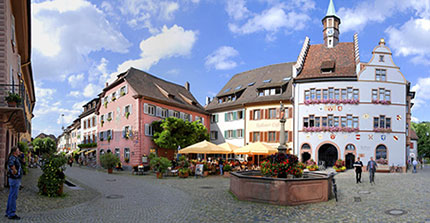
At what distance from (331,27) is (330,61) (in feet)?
22.2

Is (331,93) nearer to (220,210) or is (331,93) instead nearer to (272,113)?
(272,113)

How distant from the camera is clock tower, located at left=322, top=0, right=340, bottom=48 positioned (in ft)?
134

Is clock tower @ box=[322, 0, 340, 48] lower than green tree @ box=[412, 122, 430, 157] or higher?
higher

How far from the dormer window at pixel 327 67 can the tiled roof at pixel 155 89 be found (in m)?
15.9

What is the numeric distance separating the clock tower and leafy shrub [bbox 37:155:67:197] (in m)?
35.1

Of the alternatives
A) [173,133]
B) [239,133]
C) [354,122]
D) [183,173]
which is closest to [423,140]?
[354,122]

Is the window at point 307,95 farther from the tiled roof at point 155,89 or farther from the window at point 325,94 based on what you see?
the tiled roof at point 155,89

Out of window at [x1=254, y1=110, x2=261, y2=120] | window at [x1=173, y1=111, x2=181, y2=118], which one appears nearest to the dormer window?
window at [x1=254, y1=110, x2=261, y2=120]

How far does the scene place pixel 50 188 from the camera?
42.3ft

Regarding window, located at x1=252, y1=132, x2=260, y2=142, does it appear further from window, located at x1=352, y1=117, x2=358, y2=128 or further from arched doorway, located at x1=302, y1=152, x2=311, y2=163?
window, located at x1=352, y1=117, x2=358, y2=128

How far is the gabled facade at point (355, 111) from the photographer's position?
112ft

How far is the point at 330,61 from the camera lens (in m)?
36.7

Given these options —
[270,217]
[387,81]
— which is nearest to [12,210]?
[270,217]

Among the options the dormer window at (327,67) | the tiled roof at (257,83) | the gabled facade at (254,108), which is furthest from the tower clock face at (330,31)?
the gabled facade at (254,108)
